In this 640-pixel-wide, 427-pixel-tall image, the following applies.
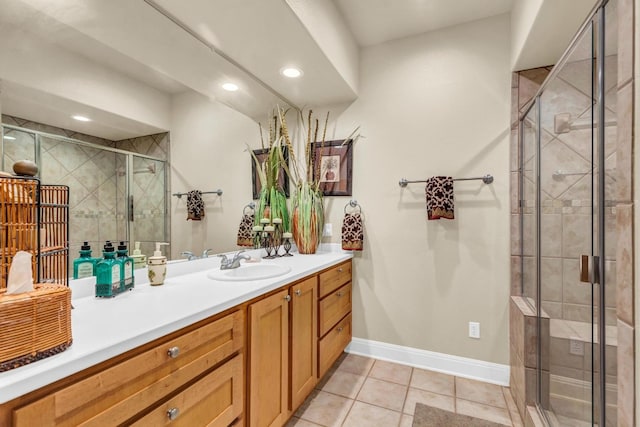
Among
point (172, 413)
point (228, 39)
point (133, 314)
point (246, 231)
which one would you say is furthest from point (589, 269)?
point (228, 39)

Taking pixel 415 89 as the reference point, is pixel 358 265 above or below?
below

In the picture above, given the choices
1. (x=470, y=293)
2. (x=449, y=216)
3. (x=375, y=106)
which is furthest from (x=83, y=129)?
(x=470, y=293)

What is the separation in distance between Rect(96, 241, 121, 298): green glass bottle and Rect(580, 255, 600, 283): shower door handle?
1.81 m

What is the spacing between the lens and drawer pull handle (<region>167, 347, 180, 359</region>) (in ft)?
2.97

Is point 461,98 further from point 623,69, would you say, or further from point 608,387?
point 608,387

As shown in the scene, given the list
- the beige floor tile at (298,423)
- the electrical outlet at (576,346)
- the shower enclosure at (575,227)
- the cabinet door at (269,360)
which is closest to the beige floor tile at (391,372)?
the beige floor tile at (298,423)

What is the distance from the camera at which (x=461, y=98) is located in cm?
224

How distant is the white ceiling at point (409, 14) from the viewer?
2.04 metres

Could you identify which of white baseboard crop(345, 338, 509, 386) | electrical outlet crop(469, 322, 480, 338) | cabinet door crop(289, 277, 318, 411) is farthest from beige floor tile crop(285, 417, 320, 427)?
electrical outlet crop(469, 322, 480, 338)

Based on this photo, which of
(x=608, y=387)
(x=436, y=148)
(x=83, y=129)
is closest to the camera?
(x=608, y=387)

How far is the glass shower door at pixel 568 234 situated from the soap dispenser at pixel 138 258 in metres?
1.89

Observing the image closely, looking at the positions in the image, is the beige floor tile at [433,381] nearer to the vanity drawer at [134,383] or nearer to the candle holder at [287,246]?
the candle holder at [287,246]

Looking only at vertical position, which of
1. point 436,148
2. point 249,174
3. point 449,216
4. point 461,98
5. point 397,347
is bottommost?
point 397,347

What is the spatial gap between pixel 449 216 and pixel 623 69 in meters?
1.41
